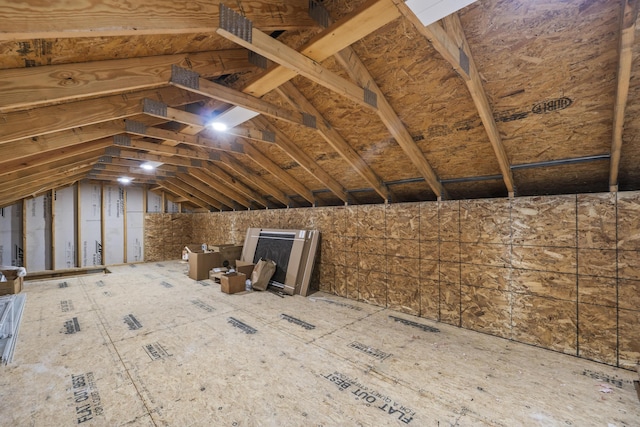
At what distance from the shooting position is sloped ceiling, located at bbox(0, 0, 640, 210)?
60.3 inches

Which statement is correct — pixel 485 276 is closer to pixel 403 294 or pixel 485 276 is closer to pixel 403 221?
pixel 403 294

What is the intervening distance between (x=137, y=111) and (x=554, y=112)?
380 centimetres

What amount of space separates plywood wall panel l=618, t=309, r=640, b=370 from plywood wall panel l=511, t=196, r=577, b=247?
0.74 m

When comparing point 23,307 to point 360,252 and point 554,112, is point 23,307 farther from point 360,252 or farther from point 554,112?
point 554,112

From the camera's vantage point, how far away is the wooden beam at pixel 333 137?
3039 mm

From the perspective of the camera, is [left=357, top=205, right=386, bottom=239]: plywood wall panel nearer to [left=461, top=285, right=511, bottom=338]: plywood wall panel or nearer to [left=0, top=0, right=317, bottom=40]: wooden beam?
[left=461, top=285, right=511, bottom=338]: plywood wall panel

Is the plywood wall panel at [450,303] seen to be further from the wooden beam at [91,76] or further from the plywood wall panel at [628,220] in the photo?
the wooden beam at [91,76]

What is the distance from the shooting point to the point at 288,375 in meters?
2.43

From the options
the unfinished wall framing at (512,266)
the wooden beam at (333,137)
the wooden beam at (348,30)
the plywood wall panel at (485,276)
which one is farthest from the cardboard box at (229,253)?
the wooden beam at (348,30)

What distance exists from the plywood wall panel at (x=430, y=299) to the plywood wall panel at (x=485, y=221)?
0.75 meters

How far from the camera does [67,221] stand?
7.60 metres

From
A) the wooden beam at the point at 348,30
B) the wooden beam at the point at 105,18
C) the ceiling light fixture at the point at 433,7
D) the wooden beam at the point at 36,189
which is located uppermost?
the wooden beam at the point at 348,30

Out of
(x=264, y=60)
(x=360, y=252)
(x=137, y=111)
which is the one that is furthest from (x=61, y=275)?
(x=264, y=60)

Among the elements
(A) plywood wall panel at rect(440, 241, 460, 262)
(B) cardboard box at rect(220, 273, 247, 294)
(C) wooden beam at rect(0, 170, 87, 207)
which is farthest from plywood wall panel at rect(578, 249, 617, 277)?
(C) wooden beam at rect(0, 170, 87, 207)
